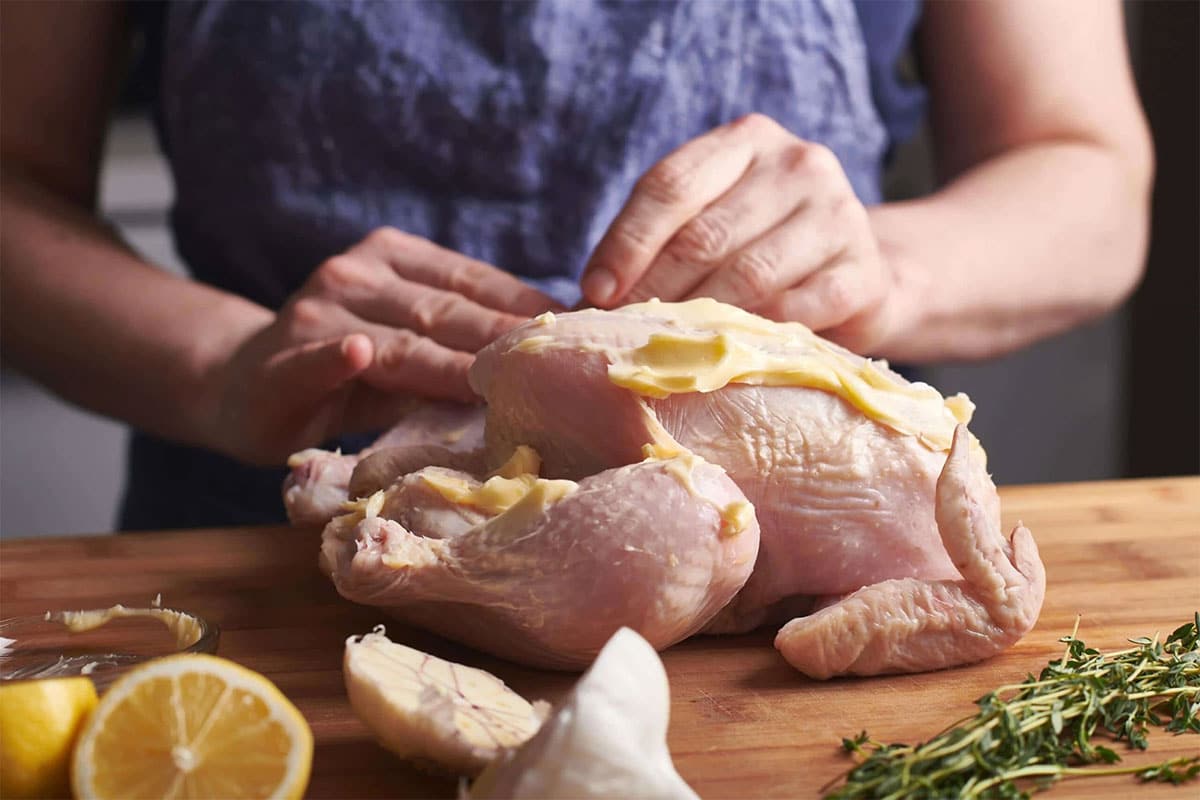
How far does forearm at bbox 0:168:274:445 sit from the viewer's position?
7.53ft

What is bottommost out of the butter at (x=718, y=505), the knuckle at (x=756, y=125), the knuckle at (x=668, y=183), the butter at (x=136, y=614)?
the butter at (x=136, y=614)

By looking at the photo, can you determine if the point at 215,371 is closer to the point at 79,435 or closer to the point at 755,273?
the point at 755,273

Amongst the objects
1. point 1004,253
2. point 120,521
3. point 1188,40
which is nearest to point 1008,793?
point 1004,253

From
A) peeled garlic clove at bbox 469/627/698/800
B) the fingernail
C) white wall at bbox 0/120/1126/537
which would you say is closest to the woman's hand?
the fingernail

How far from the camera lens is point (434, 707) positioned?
4.02 feet

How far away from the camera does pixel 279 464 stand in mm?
2293

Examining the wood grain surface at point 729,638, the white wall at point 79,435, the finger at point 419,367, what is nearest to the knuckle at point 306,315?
the finger at point 419,367

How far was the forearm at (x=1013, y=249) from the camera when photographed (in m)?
2.45

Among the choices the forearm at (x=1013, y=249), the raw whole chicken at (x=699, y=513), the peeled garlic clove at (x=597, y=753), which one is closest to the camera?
the peeled garlic clove at (x=597, y=753)

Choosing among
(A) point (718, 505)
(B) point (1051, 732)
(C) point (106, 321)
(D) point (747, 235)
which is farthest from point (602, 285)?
(C) point (106, 321)

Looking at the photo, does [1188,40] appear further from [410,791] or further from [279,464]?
[410,791]

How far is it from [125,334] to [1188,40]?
3.84 metres

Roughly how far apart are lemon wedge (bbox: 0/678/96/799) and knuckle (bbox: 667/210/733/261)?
3.61ft

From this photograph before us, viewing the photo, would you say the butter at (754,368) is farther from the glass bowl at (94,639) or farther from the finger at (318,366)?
the glass bowl at (94,639)
